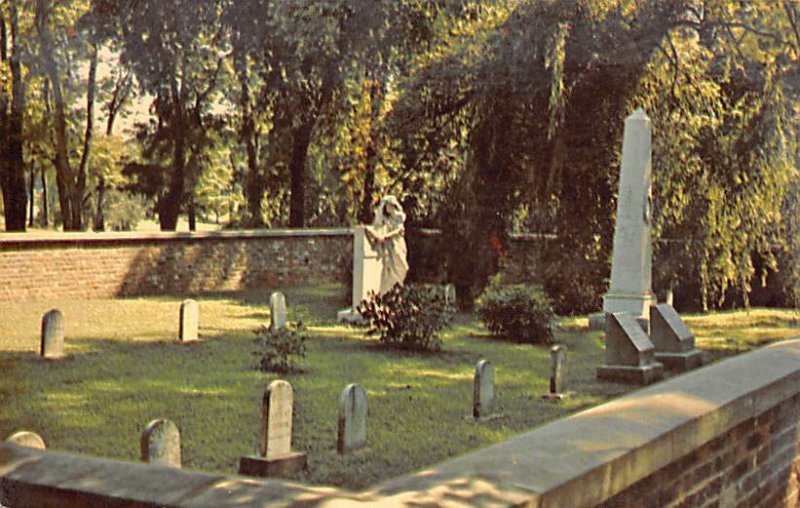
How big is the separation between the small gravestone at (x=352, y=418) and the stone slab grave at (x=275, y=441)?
1.83ft

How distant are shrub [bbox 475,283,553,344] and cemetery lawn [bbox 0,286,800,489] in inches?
11.5

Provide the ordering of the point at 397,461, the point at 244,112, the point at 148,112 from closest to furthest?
the point at 397,461, the point at 148,112, the point at 244,112

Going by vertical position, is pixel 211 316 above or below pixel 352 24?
below

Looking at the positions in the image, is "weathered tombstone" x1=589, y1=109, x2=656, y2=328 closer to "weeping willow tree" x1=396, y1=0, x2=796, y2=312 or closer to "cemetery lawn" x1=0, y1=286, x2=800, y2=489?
"cemetery lawn" x1=0, y1=286, x2=800, y2=489

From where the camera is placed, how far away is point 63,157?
809 cm

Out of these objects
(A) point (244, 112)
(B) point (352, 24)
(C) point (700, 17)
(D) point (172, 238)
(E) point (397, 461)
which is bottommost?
(E) point (397, 461)

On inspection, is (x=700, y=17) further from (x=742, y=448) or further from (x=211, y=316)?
(x=742, y=448)

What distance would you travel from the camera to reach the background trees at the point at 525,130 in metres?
13.0

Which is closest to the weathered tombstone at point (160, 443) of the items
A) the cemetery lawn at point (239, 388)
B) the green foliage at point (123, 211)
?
the cemetery lawn at point (239, 388)

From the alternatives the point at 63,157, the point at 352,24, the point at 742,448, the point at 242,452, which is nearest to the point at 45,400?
the point at 242,452

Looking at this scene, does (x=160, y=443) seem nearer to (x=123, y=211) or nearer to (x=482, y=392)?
(x=482, y=392)

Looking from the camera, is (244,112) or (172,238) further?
(172,238)

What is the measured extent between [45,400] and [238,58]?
3072mm

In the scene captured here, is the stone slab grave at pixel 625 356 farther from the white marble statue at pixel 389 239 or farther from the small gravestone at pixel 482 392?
the white marble statue at pixel 389 239
